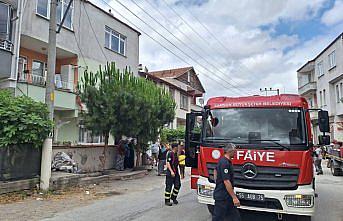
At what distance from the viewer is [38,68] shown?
1939 centimetres

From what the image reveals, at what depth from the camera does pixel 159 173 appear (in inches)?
683

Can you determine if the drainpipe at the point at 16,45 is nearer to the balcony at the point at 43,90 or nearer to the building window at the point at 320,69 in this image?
the balcony at the point at 43,90

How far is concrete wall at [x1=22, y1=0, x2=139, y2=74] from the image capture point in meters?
17.0

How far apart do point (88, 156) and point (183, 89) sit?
23.7m

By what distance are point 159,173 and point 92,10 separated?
38.2ft

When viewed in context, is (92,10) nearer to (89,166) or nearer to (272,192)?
(89,166)

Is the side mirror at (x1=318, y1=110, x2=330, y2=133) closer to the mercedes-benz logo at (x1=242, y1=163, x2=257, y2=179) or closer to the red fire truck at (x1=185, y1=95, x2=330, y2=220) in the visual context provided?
the red fire truck at (x1=185, y1=95, x2=330, y2=220)

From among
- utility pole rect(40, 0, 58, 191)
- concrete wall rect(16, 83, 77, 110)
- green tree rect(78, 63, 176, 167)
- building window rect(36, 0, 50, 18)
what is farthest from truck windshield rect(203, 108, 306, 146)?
building window rect(36, 0, 50, 18)

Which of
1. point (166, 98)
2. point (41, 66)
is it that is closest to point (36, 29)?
point (41, 66)

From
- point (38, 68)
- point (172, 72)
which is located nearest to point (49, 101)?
point (38, 68)

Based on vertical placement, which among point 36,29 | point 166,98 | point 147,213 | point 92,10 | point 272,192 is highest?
point 92,10

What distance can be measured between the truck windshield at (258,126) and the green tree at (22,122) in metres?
5.94

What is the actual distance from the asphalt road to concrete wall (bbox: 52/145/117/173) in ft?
10.6

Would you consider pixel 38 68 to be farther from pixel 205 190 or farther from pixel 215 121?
pixel 205 190
